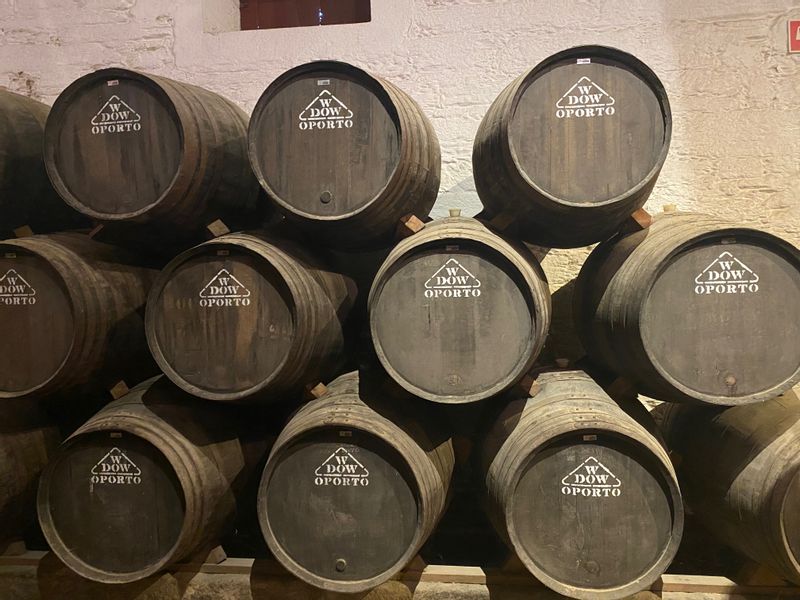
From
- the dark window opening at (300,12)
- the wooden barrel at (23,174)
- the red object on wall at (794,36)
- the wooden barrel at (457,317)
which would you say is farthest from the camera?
the dark window opening at (300,12)

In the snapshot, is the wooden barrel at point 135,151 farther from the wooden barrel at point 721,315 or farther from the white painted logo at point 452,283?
the wooden barrel at point 721,315

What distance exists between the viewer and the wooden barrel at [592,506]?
2.11 metres

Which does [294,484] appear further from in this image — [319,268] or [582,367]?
[582,367]

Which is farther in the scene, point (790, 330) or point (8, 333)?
point (8, 333)

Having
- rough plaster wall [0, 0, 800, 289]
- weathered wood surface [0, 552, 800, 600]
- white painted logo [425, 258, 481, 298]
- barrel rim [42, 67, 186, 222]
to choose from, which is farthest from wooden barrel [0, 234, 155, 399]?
rough plaster wall [0, 0, 800, 289]

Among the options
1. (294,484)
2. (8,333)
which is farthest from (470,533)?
(8,333)

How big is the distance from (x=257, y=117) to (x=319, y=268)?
68 centimetres

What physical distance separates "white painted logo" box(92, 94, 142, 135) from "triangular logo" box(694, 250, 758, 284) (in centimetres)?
237

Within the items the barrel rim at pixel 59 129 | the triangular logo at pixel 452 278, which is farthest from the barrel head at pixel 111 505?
the triangular logo at pixel 452 278

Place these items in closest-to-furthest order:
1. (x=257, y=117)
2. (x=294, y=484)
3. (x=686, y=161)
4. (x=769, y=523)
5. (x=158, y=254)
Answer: (x=769, y=523) < (x=294, y=484) < (x=257, y=117) < (x=158, y=254) < (x=686, y=161)

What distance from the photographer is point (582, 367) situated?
2.80 m

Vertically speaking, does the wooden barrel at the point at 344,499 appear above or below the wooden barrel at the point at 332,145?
below

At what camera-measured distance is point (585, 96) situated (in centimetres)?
228

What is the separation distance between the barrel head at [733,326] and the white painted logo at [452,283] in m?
0.63
